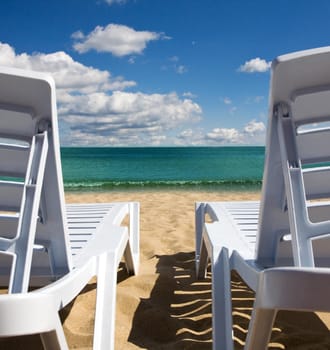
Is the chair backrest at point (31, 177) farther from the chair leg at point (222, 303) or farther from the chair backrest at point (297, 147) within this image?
the chair backrest at point (297, 147)

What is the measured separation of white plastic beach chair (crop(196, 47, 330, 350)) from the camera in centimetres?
103

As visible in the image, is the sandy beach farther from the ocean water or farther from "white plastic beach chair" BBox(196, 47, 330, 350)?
the ocean water

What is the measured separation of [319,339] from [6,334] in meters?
1.66

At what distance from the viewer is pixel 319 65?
139 cm

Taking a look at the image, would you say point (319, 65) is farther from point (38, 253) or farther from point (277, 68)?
point (38, 253)

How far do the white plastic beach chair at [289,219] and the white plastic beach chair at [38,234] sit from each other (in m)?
0.51

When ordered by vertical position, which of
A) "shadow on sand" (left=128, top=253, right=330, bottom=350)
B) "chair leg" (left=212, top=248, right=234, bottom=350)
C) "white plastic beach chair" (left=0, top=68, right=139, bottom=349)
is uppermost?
"white plastic beach chair" (left=0, top=68, right=139, bottom=349)

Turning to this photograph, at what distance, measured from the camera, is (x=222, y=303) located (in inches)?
73.0

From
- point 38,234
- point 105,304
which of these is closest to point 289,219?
point 105,304

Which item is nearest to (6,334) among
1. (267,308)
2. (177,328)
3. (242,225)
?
(267,308)

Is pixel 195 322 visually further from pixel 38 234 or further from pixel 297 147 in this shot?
pixel 297 147

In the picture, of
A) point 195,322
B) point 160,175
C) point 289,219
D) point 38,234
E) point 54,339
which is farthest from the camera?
point 160,175

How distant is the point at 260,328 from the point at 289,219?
462 mm

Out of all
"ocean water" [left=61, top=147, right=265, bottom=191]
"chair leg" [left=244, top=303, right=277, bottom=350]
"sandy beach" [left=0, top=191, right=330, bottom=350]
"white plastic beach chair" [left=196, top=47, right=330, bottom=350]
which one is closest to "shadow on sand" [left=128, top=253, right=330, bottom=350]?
"sandy beach" [left=0, top=191, right=330, bottom=350]
